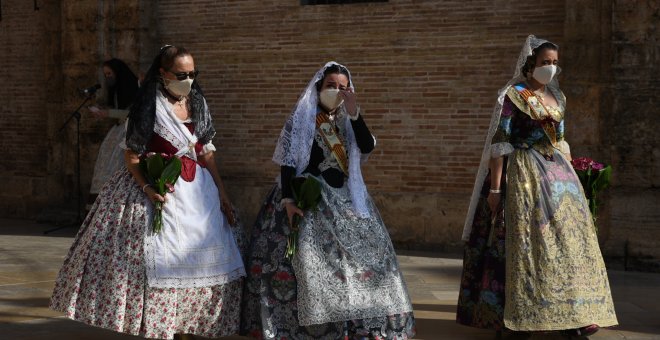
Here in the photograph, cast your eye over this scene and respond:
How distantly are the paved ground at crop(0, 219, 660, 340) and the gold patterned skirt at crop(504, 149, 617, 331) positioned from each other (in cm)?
30

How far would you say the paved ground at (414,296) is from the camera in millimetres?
7181

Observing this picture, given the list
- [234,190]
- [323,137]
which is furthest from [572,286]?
[234,190]

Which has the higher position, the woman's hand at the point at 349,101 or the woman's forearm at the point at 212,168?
the woman's hand at the point at 349,101

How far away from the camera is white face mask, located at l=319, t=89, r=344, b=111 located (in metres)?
6.46

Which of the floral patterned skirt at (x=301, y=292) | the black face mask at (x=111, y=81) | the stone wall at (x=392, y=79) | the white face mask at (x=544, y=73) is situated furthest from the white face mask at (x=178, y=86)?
the stone wall at (x=392, y=79)

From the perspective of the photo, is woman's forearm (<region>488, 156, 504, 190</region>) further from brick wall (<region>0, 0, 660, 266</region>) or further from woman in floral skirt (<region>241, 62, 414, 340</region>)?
brick wall (<region>0, 0, 660, 266</region>)

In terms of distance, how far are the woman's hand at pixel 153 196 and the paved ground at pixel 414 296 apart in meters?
1.08

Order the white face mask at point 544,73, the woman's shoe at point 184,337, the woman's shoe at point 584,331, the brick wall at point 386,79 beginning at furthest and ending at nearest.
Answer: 1. the brick wall at point 386,79
2. the white face mask at point 544,73
3. the woman's shoe at point 584,331
4. the woman's shoe at point 184,337

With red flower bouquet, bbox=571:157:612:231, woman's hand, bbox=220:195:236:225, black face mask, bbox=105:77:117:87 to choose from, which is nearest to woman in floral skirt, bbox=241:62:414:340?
woman's hand, bbox=220:195:236:225

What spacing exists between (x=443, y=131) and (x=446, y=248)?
3.90ft

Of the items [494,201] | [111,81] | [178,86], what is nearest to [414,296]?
[494,201]

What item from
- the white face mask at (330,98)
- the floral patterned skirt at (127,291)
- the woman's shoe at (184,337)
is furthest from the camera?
the white face mask at (330,98)

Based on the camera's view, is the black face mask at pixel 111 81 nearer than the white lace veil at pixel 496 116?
No

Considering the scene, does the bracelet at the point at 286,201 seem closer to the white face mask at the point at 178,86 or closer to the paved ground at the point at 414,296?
the white face mask at the point at 178,86
